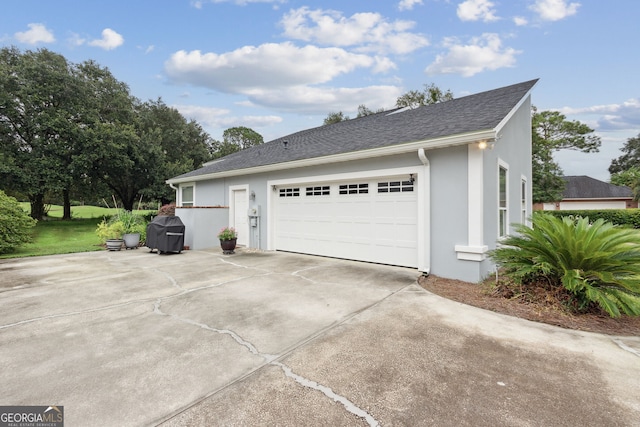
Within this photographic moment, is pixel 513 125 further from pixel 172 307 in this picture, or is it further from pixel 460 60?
pixel 172 307

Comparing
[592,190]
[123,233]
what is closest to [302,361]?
[123,233]

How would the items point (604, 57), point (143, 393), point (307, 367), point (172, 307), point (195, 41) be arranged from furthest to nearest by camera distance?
point (195, 41) < point (604, 57) < point (172, 307) < point (307, 367) < point (143, 393)

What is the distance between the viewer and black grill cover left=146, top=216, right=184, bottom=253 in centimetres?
868

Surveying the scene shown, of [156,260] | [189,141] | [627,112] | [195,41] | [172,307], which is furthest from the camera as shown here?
[627,112]

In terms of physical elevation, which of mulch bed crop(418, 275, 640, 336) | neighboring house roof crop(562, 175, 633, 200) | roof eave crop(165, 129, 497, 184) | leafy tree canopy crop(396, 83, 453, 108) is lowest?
mulch bed crop(418, 275, 640, 336)

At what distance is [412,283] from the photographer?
521 centimetres

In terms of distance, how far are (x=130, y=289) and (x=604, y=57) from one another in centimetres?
1537

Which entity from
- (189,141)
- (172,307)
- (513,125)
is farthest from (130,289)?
(189,141)

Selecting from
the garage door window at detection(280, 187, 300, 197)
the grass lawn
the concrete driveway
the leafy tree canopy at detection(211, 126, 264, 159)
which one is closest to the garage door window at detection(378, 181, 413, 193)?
the concrete driveway

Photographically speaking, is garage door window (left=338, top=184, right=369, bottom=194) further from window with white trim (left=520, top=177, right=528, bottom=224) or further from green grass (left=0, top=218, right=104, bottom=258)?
green grass (left=0, top=218, right=104, bottom=258)

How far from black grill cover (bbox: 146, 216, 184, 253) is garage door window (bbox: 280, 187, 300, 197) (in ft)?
10.9

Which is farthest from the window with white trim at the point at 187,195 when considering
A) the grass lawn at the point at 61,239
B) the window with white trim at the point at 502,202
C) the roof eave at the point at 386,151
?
the window with white trim at the point at 502,202

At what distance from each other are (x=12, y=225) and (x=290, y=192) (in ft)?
28.4

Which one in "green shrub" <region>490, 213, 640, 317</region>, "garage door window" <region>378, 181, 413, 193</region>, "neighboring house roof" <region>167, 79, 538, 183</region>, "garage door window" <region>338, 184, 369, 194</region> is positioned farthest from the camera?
"garage door window" <region>338, 184, 369, 194</region>
